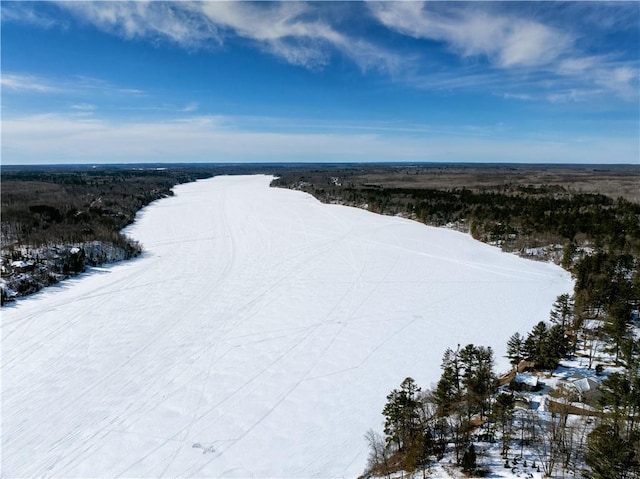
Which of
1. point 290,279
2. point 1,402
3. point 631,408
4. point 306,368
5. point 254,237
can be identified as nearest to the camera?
point 631,408

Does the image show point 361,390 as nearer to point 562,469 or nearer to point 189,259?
point 562,469

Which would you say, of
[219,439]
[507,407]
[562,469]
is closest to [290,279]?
[219,439]

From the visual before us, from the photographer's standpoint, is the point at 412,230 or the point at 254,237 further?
the point at 412,230

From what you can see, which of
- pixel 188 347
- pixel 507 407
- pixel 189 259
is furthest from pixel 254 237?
pixel 507 407

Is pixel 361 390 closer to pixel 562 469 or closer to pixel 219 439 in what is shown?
pixel 219 439

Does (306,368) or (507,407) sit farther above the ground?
(507,407)

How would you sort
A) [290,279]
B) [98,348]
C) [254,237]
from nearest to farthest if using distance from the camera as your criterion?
1. [98,348]
2. [290,279]
3. [254,237]
